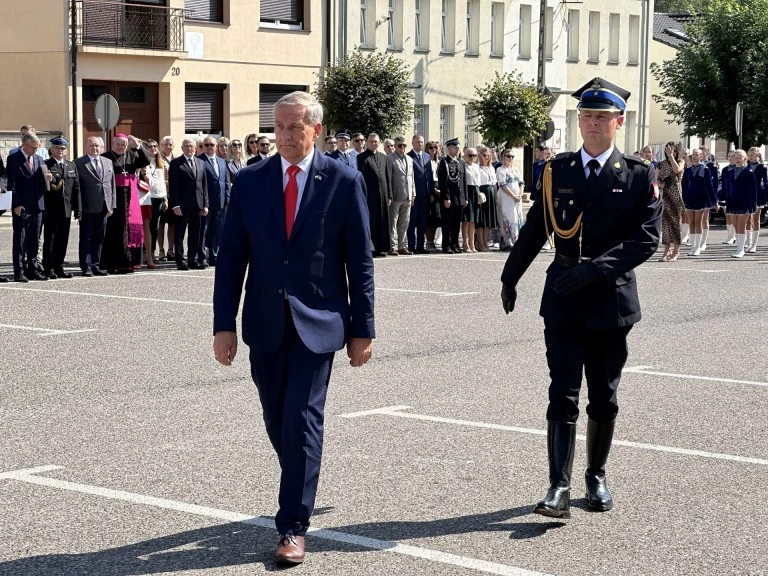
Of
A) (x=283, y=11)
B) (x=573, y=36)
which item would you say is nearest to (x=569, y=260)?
(x=283, y=11)

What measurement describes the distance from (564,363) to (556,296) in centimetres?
31

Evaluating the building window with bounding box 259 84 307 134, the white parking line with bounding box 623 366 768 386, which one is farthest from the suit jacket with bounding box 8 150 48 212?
the building window with bounding box 259 84 307 134

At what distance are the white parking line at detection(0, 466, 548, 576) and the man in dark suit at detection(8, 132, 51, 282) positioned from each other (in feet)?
39.8

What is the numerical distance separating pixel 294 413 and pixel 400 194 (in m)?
19.4

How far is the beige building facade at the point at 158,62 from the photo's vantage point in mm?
38531

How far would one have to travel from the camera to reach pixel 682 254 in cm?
2653

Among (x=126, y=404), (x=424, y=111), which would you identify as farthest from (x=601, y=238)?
(x=424, y=111)

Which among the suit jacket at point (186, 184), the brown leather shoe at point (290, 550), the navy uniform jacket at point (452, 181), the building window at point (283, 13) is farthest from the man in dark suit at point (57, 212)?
the building window at point (283, 13)

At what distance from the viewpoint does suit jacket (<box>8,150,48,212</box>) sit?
1950 centimetres

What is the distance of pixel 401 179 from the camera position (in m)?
25.5

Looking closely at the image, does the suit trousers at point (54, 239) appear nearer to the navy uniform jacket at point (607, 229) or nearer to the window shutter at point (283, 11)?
the navy uniform jacket at point (607, 229)

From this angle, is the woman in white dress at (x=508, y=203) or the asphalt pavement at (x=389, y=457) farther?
the woman in white dress at (x=508, y=203)

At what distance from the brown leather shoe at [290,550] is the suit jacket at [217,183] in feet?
53.8

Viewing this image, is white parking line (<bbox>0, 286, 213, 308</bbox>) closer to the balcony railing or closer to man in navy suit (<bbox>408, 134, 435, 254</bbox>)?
man in navy suit (<bbox>408, 134, 435, 254</bbox>)
